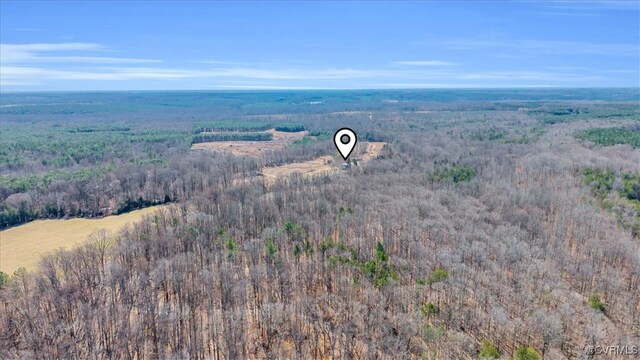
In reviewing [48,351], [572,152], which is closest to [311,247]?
[48,351]

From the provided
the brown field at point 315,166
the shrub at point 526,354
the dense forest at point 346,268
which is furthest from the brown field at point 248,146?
the shrub at point 526,354

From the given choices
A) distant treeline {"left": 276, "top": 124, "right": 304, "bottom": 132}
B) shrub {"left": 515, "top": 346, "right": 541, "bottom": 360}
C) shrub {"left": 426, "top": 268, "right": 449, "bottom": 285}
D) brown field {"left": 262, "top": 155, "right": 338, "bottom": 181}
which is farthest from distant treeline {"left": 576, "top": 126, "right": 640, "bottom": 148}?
distant treeline {"left": 276, "top": 124, "right": 304, "bottom": 132}

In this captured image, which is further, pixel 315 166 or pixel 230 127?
pixel 230 127

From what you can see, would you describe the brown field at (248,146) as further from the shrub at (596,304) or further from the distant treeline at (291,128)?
the shrub at (596,304)

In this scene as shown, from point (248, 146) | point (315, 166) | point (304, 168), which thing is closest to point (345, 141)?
point (304, 168)

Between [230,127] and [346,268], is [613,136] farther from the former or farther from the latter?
[230,127]
